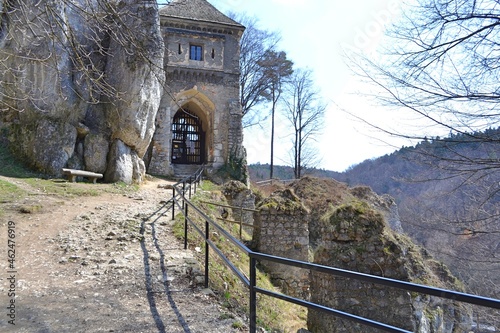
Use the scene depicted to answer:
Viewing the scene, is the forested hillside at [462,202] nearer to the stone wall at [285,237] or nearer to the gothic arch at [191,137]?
the stone wall at [285,237]

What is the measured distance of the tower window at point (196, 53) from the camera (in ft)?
68.8

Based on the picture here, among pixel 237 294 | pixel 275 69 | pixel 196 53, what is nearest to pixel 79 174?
pixel 237 294

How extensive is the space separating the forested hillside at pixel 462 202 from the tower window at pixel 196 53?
62.2 feet

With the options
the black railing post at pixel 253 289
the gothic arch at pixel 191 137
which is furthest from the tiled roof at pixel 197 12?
the black railing post at pixel 253 289

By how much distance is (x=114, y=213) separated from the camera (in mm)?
7598

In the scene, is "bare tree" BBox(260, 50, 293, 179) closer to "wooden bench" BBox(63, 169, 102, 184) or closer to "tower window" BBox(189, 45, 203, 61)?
"tower window" BBox(189, 45, 203, 61)

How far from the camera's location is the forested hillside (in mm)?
3422

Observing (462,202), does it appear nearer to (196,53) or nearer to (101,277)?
(101,277)

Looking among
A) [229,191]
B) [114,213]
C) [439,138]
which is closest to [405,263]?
[439,138]

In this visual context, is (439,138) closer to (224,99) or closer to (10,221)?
(10,221)

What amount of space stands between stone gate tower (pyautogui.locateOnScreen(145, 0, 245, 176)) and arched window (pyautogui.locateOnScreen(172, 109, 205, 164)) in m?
1.21

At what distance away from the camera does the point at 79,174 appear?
11531 millimetres

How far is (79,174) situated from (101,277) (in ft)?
27.4

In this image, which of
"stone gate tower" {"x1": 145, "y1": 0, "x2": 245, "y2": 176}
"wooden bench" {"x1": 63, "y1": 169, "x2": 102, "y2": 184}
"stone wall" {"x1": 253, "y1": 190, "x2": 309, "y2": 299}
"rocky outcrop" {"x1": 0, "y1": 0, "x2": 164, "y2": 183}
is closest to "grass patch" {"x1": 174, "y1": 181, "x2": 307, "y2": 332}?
"stone wall" {"x1": 253, "y1": 190, "x2": 309, "y2": 299}
